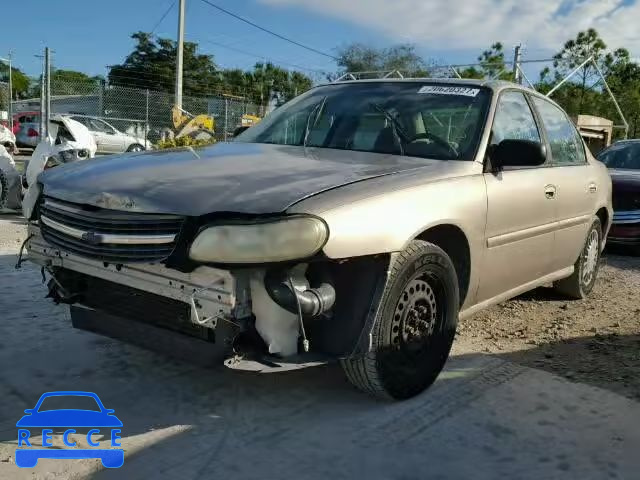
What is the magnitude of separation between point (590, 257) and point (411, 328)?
9.92ft

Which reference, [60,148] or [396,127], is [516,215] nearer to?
[396,127]

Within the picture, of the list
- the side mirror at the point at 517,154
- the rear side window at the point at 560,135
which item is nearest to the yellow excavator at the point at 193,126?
the rear side window at the point at 560,135

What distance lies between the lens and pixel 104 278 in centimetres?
296

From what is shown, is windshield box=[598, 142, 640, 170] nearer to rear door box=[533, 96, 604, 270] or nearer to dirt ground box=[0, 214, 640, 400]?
dirt ground box=[0, 214, 640, 400]

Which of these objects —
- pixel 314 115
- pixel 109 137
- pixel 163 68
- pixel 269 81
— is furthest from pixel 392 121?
pixel 269 81

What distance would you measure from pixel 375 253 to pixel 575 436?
1305 millimetres

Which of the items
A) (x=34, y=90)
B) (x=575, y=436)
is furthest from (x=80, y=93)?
(x=34, y=90)

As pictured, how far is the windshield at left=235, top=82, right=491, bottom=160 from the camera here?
3.80m

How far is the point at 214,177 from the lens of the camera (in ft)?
9.77

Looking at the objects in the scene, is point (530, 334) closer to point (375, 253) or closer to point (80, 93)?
point (375, 253)

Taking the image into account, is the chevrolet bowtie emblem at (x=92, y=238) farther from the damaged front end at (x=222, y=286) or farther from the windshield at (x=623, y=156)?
the windshield at (x=623, y=156)

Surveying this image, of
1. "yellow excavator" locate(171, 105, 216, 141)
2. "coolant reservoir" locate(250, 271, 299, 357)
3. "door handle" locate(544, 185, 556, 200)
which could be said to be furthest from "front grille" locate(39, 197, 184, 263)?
"yellow excavator" locate(171, 105, 216, 141)

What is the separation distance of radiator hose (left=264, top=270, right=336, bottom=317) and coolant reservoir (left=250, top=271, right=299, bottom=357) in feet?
0.13

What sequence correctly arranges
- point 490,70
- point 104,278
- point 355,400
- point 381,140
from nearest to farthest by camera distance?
point 104,278
point 355,400
point 381,140
point 490,70
